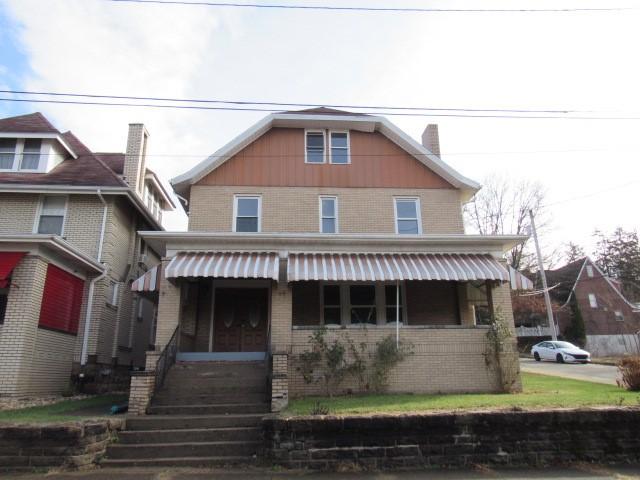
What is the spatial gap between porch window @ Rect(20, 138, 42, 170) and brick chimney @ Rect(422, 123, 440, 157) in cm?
1419

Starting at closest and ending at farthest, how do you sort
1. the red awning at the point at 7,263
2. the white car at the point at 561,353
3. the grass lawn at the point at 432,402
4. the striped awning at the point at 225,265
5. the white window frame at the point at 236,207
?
the grass lawn at the point at 432,402
the red awning at the point at 7,263
the striped awning at the point at 225,265
the white window frame at the point at 236,207
the white car at the point at 561,353

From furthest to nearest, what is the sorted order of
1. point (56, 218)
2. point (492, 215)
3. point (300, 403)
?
1. point (492, 215)
2. point (56, 218)
3. point (300, 403)

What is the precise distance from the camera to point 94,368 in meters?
13.8

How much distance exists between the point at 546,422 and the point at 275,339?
6.29 metres

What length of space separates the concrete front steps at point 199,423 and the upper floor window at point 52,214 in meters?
7.53

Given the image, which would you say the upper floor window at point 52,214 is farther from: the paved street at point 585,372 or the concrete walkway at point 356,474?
the paved street at point 585,372

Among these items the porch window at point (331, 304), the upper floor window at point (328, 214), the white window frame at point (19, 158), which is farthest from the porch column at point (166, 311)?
the white window frame at point (19, 158)

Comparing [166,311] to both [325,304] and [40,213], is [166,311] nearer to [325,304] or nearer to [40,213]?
[325,304]

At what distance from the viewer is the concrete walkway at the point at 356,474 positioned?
6.72 m

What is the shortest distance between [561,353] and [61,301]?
27.0 meters

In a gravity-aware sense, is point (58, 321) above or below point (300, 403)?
above

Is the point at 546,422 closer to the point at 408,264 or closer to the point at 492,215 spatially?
the point at 408,264

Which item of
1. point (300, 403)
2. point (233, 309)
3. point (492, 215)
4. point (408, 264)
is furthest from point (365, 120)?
point (492, 215)

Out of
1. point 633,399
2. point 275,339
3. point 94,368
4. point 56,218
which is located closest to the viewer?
point 633,399
